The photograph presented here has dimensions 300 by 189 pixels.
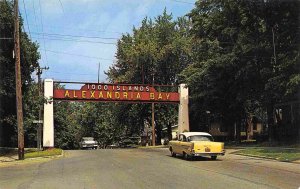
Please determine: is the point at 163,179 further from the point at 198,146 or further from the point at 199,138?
the point at 199,138

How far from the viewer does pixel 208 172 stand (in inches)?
720

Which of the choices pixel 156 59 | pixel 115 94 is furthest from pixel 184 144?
pixel 156 59

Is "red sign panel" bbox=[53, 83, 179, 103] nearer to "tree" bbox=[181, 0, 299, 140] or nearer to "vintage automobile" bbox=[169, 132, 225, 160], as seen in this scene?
"tree" bbox=[181, 0, 299, 140]

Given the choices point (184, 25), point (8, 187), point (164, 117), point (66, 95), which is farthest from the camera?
point (184, 25)

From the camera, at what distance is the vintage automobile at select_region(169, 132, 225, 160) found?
24.8m

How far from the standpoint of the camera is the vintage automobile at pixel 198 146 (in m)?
24.8

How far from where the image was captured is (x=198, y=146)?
81.5 feet

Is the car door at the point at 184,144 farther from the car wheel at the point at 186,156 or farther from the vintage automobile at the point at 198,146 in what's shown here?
the car wheel at the point at 186,156

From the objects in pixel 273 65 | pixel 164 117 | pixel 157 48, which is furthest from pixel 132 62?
pixel 273 65

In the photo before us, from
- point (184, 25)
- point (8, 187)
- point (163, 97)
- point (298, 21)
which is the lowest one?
point (8, 187)

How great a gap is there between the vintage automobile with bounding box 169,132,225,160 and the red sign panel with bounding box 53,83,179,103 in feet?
64.3

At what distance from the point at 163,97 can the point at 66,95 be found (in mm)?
10110

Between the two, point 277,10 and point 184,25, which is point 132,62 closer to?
point 184,25

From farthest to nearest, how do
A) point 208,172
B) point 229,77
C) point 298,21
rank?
point 229,77 < point 298,21 < point 208,172
